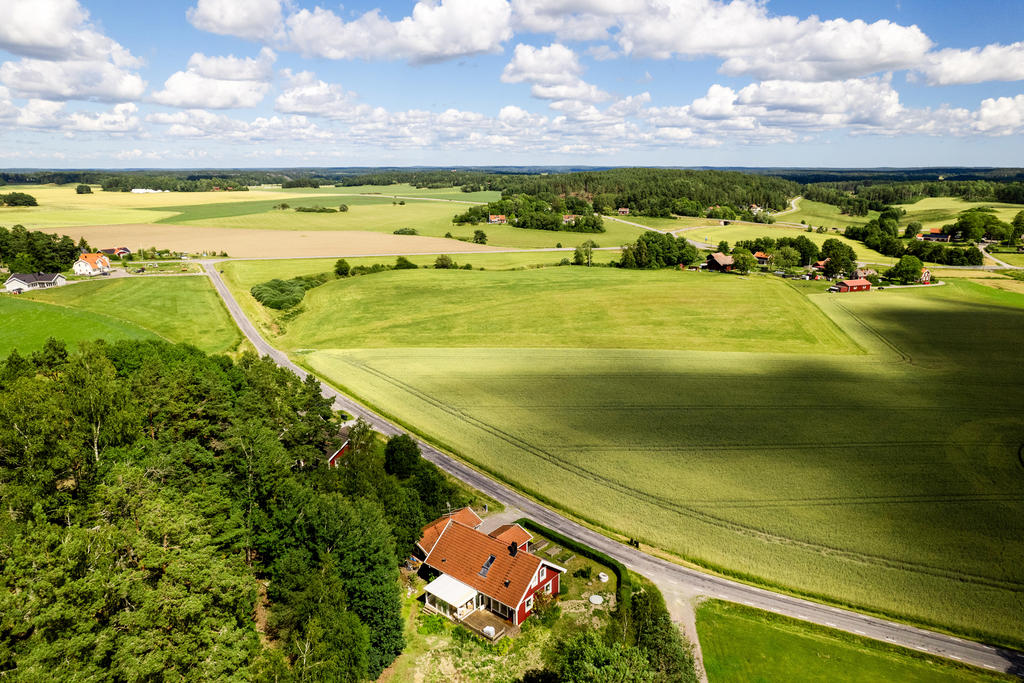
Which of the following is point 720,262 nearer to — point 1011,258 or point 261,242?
point 1011,258

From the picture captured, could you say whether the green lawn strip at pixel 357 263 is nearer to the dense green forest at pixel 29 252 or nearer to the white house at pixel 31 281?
the white house at pixel 31 281

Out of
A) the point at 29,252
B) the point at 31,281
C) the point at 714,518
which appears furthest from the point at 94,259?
the point at 714,518

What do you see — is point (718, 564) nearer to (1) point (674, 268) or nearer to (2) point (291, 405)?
(2) point (291, 405)

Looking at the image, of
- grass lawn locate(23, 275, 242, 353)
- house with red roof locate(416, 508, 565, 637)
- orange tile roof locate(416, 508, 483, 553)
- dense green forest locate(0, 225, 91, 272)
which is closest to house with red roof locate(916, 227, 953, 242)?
orange tile roof locate(416, 508, 483, 553)

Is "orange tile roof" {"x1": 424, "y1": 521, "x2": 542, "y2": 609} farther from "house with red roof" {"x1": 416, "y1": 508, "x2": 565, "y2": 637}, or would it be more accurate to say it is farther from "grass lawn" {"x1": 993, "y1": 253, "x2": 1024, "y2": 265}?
"grass lawn" {"x1": 993, "y1": 253, "x2": 1024, "y2": 265}

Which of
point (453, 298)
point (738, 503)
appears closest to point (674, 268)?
point (453, 298)

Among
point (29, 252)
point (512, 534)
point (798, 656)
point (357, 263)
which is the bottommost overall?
point (798, 656)
